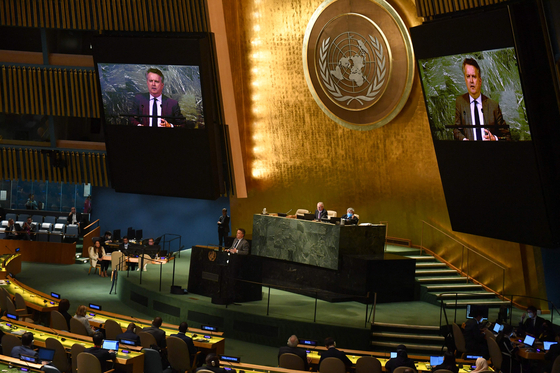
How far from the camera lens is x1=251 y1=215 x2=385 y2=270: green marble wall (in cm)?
1270

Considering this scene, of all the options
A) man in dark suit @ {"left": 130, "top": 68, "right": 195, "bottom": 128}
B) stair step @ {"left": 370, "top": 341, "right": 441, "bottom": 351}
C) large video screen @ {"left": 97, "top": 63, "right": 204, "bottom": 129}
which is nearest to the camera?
stair step @ {"left": 370, "top": 341, "right": 441, "bottom": 351}

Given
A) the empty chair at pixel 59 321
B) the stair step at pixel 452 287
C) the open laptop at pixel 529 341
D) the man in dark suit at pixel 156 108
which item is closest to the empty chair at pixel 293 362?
the empty chair at pixel 59 321

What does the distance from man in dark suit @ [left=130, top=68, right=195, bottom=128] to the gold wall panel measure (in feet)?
6.71

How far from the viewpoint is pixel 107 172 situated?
17906 mm

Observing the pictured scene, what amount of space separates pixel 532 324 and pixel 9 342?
26.3 feet

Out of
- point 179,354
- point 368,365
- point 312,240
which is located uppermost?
point 312,240

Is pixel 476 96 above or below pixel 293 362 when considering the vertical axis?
above

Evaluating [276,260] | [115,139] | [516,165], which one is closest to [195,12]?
[115,139]

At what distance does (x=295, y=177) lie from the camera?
16609 mm

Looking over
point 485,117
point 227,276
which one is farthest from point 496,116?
point 227,276

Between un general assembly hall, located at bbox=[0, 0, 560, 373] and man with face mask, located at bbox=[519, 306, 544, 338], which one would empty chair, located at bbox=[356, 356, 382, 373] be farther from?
man with face mask, located at bbox=[519, 306, 544, 338]

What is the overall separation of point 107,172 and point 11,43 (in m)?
4.75

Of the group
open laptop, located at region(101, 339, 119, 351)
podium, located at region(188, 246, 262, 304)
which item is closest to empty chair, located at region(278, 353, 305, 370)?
open laptop, located at region(101, 339, 119, 351)

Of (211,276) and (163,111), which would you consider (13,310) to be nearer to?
(211,276)
